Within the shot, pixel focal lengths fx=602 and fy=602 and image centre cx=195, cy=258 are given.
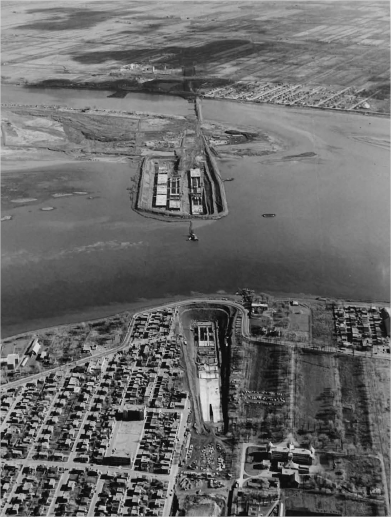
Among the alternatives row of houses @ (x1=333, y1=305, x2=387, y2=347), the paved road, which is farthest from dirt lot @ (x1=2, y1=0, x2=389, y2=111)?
the paved road

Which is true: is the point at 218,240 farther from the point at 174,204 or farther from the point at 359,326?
the point at 359,326

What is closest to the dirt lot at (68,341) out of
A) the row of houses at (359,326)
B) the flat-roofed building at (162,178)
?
the row of houses at (359,326)

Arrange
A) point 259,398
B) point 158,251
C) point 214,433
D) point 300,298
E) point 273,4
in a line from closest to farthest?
1. point 214,433
2. point 259,398
3. point 300,298
4. point 158,251
5. point 273,4

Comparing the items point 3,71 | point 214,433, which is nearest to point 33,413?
point 214,433

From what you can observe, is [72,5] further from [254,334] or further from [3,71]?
[254,334]

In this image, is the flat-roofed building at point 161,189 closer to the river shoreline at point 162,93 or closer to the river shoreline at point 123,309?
the river shoreline at point 123,309

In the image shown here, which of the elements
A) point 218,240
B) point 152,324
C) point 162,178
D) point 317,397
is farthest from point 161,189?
point 317,397
